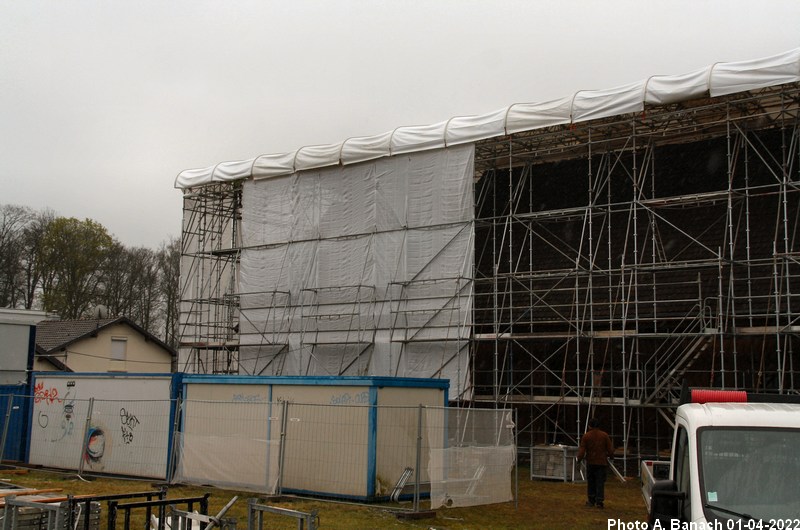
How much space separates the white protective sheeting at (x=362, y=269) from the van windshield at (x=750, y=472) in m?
15.5

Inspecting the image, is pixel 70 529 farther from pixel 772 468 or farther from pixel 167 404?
pixel 167 404

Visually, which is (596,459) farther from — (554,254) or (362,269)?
(362,269)

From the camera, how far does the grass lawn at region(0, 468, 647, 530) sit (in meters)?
12.9

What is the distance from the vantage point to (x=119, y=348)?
44.8 meters

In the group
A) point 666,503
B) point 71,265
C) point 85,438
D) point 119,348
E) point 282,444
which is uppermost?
point 71,265

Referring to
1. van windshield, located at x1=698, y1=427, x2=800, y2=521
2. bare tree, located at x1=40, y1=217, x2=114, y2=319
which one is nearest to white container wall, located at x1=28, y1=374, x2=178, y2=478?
van windshield, located at x1=698, y1=427, x2=800, y2=521

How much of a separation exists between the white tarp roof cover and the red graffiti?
9.56 m

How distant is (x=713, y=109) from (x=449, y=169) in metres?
6.69

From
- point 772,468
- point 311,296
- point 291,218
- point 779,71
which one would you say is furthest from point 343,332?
point 772,468

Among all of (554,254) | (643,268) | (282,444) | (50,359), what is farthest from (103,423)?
(50,359)

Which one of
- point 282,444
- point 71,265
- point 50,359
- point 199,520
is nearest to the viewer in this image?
point 199,520

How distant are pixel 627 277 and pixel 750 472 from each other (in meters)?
15.1

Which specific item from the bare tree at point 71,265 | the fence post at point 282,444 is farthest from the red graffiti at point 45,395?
the bare tree at point 71,265

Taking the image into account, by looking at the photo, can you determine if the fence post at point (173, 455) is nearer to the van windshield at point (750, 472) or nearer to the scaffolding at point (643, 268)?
the scaffolding at point (643, 268)
